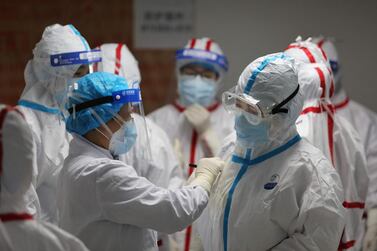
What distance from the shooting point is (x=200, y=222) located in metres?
2.77

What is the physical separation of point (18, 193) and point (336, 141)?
1751 millimetres

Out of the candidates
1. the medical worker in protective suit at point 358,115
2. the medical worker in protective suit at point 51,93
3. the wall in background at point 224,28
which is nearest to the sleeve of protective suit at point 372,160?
the medical worker in protective suit at point 358,115

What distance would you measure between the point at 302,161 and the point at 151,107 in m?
2.30

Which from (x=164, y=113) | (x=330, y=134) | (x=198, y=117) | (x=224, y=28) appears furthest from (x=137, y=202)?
(x=224, y=28)

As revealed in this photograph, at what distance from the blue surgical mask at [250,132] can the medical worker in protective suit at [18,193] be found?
85 centimetres

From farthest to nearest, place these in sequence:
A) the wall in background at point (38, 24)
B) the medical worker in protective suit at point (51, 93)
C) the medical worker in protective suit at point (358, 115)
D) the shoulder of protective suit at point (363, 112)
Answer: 1. the wall in background at point (38, 24)
2. the shoulder of protective suit at point (363, 112)
3. the medical worker in protective suit at point (358, 115)
4. the medical worker in protective suit at point (51, 93)

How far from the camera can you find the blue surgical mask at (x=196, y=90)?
3.91 meters

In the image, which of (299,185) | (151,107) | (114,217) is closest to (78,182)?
(114,217)

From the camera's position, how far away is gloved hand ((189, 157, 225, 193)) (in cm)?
245

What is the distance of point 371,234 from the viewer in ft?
10.7

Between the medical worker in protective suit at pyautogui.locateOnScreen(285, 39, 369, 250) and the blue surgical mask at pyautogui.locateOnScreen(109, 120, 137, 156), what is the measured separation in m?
0.82

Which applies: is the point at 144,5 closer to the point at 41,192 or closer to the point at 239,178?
the point at 41,192

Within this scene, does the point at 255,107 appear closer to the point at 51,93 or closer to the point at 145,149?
the point at 145,149

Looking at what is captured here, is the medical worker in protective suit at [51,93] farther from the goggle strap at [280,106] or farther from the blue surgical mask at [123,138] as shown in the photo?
the goggle strap at [280,106]
